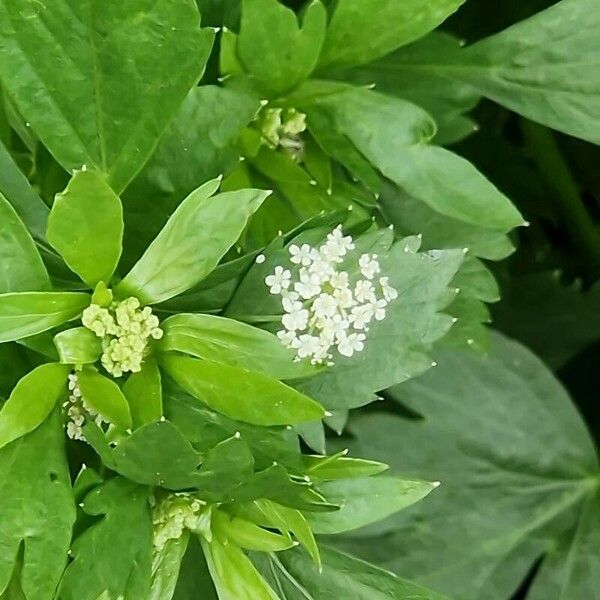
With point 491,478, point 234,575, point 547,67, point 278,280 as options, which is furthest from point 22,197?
point 491,478

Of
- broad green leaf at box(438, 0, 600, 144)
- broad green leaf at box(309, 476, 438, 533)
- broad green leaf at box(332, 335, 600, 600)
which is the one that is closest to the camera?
broad green leaf at box(309, 476, 438, 533)

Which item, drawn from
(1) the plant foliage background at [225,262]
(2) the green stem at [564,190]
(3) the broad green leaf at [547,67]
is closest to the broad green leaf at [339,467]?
(1) the plant foliage background at [225,262]

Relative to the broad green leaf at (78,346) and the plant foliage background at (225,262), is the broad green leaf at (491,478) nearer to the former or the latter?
the plant foliage background at (225,262)

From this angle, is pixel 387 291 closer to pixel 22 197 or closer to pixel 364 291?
pixel 364 291

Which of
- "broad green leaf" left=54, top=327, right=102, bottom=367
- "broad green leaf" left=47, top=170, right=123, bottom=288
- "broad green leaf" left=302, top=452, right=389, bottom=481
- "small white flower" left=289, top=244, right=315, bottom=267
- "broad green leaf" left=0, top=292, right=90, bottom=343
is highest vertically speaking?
"broad green leaf" left=47, top=170, right=123, bottom=288

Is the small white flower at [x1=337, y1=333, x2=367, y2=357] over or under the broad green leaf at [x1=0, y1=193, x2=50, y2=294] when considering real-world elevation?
under

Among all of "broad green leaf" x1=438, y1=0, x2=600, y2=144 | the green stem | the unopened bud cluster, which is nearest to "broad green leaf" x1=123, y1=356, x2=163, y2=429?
the unopened bud cluster

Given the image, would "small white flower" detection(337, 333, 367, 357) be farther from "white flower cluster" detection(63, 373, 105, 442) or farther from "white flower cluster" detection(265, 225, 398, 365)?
"white flower cluster" detection(63, 373, 105, 442)
